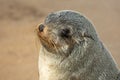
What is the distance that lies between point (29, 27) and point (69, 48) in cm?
563

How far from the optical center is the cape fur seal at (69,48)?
334cm

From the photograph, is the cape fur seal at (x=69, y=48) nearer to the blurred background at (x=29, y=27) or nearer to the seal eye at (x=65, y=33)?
the seal eye at (x=65, y=33)

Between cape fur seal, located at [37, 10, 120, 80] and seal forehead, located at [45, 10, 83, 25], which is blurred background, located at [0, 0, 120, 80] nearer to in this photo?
cape fur seal, located at [37, 10, 120, 80]

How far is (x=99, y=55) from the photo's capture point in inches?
136

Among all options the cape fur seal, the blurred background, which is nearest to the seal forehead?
the cape fur seal

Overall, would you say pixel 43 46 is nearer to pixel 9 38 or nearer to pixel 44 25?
pixel 44 25

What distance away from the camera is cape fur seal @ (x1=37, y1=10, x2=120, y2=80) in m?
3.34

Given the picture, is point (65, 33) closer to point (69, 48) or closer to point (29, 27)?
point (69, 48)

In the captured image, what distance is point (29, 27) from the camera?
29.4ft

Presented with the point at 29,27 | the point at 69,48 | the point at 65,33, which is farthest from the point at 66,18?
the point at 29,27

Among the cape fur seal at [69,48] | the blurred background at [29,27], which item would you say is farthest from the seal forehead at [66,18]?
the blurred background at [29,27]

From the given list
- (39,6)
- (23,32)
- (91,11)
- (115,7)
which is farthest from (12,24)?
(115,7)

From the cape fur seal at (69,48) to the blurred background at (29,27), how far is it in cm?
360

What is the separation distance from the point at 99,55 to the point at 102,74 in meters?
0.15
